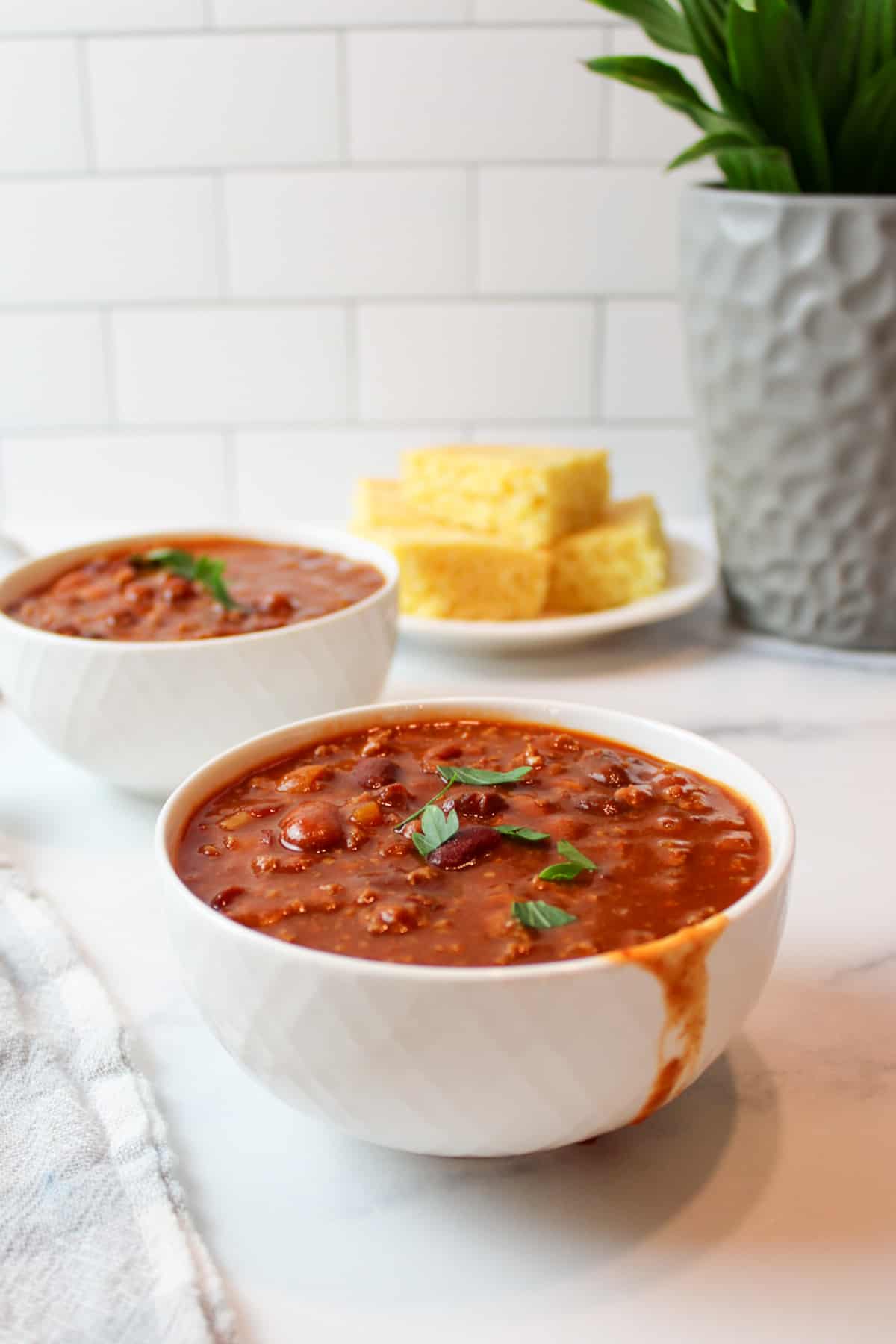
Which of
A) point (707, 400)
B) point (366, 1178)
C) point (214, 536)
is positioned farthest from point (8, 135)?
point (366, 1178)

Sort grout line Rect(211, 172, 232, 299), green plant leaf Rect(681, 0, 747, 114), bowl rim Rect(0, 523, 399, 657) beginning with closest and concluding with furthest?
bowl rim Rect(0, 523, 399, 657) → green plant leaf Rect(681, 0, 747, 114) → grout line Rect(211, 172, 232, 299)

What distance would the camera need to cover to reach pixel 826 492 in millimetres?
1557

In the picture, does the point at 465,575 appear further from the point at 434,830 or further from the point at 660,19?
the point at 434,830

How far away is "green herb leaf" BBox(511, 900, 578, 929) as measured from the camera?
79cm

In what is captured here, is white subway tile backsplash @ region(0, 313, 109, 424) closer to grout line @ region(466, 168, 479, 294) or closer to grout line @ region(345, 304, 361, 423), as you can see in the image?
grout line @ region(345, 304, 361, 423)

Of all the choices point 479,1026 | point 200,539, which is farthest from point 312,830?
point 200,539

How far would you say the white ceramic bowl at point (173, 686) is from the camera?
3.92 feet

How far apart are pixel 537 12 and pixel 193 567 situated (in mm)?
997

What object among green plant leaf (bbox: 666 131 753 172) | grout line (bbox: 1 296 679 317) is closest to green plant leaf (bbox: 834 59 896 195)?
green plant leaf (bbox: 666 131 753 172)

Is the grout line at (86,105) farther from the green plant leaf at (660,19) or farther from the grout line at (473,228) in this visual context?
the green plant leaf at (660,19)

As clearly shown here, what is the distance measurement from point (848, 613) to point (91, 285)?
1186mm

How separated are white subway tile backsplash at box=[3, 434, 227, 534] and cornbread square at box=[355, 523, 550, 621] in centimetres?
58

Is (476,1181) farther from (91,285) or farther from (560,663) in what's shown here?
(91,285)

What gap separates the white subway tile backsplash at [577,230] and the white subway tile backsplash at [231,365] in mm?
267
